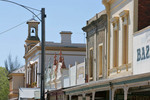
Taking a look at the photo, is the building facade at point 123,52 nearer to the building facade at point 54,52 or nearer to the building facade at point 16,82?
the building facade at point 54,52

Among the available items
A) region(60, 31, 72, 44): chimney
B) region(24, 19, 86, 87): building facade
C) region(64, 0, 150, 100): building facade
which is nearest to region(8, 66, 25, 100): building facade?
region(24, 19, 86, 87): building facade

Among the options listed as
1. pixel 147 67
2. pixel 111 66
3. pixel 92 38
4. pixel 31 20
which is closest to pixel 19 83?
pixel 31 20

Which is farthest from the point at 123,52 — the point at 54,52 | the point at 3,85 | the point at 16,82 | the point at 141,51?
the point at 3,85

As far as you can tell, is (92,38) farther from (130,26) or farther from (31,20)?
(31,20)

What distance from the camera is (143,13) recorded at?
21.6 metres

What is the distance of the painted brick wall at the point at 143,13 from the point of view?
21422mm

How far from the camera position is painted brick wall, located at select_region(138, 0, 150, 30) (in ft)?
70.3

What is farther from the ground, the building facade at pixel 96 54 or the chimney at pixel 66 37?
the chimney at pixel 66 37

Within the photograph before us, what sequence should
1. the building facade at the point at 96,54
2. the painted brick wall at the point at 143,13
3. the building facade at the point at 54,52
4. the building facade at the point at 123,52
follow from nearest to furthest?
the building facade at the point at 123,52 → the painted brick wall at the point at 143,13 → the building facade at the point at 96,54 → the building facade at the point at 54,52

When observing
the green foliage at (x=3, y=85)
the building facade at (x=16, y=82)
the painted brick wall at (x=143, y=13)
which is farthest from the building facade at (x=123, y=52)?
the green foliage at (x=3, y=85)

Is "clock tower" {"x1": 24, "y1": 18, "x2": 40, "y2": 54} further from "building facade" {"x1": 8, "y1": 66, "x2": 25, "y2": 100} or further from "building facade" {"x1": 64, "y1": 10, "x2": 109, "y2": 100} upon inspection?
"building facade" {"x1": 64, "y1": 10, "x2": 109, "y2": 100}

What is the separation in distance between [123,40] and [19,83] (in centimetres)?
4890

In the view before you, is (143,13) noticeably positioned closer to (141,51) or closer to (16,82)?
(141,51)

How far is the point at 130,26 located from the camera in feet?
71.9
